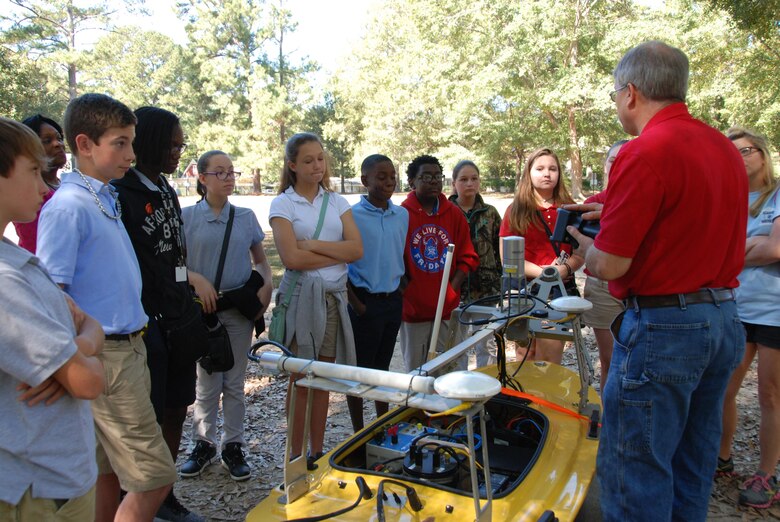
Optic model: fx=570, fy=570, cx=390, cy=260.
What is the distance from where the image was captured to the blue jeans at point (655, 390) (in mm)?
2363

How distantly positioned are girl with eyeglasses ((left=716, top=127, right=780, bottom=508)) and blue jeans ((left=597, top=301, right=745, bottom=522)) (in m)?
1.38

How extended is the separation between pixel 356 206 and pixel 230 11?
42.4 m

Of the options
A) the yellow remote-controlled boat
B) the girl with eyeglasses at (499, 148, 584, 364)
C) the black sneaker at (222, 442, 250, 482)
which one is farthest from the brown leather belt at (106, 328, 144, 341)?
the girl with eyeglasses at (499, 148, 584, 364)

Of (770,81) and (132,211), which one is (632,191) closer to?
(132,211)

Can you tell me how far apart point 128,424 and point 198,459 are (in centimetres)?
178

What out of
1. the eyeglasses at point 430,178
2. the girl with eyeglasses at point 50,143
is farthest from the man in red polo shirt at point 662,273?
the girl with eyeglasses at point 50,143

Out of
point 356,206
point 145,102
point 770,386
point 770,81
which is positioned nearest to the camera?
point 770,386

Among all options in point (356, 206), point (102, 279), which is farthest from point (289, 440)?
point (356, 206)

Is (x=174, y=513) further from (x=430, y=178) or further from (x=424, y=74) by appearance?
(x=424, y=74)

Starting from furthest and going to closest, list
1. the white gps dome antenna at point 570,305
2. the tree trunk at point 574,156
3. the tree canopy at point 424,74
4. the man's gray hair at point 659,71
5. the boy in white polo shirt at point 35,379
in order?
the tree trunk at point 574,156 → the tree canopy at point 424,74 → the white gps dome antenna at point 570,305 → the man's gray hair at point 659,71 → the boy in white polo shirt at point 35,379

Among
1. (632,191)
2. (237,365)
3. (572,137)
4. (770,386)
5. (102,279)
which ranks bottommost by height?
(237,365)

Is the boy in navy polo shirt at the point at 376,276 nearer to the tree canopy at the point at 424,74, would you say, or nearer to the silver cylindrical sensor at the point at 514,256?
the silver cylindrical sensor at the point at 514,256

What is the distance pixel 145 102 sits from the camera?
146 ft

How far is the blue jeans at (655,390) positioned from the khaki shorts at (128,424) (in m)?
2.04
